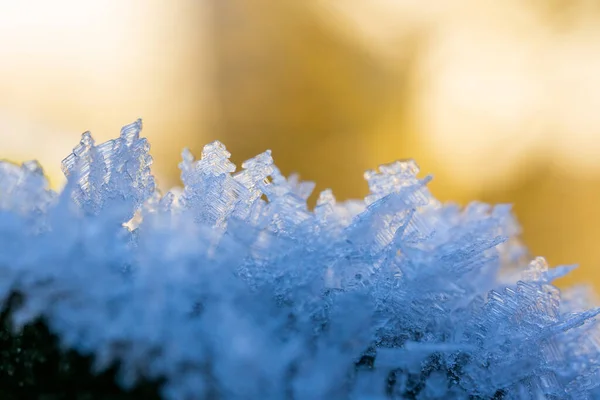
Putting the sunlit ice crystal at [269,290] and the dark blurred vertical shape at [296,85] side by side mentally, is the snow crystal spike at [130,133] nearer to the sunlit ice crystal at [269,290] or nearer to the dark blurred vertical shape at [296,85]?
the sunlit ice crystal at [269,290]

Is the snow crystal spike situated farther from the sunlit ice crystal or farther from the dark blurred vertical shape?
the dark blurred vertical shape

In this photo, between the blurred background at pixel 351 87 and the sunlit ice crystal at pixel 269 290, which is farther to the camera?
the blurred background at pixel 351 87

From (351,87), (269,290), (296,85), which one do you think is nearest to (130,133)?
(269,290)

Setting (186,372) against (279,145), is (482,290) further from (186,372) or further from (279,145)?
(279,145)

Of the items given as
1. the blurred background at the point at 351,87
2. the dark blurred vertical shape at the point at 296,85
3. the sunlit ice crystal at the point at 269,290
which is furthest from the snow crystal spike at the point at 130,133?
the dark blurred vertical shape at the point at 296,85

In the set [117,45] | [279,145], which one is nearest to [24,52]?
[117,45]

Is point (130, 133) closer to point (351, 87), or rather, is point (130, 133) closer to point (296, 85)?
point (296, 85)
